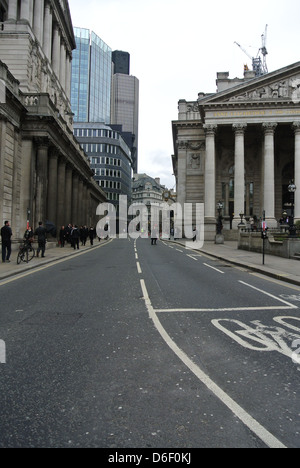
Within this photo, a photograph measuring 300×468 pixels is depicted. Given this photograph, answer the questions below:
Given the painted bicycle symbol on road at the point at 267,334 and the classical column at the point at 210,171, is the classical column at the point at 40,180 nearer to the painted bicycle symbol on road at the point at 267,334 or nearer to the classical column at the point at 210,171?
the painted bicycle symbol on road at the point at 267,334

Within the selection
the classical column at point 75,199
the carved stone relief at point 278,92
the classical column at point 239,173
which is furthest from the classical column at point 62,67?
the classical column at point 239,173

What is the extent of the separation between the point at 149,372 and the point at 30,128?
2610 cm

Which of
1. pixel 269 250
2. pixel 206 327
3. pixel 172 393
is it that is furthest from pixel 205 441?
pixel 269 250

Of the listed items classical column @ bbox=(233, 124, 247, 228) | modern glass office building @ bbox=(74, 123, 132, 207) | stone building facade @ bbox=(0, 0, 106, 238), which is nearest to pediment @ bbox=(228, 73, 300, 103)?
classical column @ bbox=(233, 124, 247, 228)

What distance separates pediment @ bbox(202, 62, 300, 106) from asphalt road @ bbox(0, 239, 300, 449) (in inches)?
1665

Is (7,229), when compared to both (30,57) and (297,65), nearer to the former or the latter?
(30,57)

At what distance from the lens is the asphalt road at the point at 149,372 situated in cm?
270

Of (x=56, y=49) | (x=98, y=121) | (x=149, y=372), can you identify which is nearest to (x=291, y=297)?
(x=149, y=372)

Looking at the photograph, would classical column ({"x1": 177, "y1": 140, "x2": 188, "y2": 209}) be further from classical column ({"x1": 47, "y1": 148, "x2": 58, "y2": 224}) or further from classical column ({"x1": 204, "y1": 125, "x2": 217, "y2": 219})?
classical column ({"x1": 47, "y1": 148, "x2": 58, "y2": 224})

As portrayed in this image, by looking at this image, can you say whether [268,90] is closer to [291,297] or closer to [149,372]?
[291,297]

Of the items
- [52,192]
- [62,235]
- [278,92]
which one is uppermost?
[278,92]

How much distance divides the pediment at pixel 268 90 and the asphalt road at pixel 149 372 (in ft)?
139

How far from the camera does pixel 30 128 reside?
2589cm

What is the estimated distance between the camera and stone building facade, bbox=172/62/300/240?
4353cm
